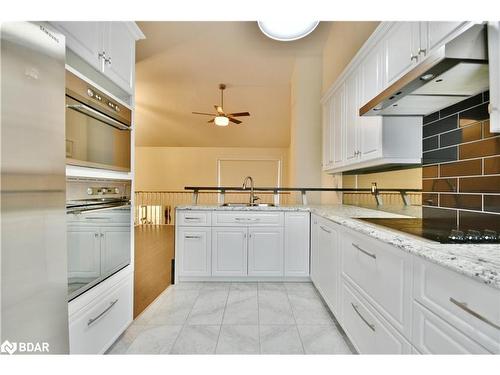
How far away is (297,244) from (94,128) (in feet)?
6.90

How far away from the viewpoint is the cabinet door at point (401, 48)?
4.72ft

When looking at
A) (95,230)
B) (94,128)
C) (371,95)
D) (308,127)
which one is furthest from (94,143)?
(308,127)

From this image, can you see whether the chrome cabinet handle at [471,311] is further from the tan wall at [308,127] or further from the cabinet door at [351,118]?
the tan wall at [308,127]

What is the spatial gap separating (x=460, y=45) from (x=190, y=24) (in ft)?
11.7

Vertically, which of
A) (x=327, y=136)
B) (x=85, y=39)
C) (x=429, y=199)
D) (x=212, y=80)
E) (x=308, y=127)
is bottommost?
(x=429, y=199)

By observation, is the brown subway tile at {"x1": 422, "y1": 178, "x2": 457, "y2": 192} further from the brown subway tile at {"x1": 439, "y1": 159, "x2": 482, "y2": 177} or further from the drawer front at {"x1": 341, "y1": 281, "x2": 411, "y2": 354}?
the drawer front at {"x1": 341, "y1": 281, "x2": 411, "y2": 354}

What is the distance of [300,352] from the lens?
154cm

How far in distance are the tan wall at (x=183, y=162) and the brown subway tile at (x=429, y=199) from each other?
6.48m

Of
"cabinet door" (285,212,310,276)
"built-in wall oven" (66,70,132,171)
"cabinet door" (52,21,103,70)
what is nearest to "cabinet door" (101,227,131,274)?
"built-in wall oven" (66,70,132,171)

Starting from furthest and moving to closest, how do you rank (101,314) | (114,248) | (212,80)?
(212,80)
(114,248)
(101,314)

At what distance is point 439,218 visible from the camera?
158 cm

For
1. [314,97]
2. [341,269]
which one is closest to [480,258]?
[341,269]

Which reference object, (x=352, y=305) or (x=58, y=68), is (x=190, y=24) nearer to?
(x=58, y=68)

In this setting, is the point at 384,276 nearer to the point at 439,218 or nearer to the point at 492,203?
the point at 492,203
